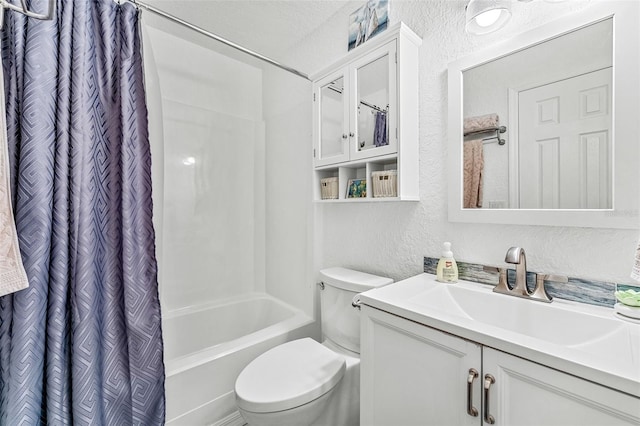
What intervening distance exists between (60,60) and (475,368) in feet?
5.28

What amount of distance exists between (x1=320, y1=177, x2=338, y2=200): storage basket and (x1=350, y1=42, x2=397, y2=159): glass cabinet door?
0.75 feet

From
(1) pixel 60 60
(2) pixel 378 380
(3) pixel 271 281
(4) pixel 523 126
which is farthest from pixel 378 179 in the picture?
(3) pixel 271 281

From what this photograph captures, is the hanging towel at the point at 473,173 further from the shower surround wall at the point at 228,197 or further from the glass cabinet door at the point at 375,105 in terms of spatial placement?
the shower surround wall at the point at 228,197

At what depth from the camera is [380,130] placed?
1.30m

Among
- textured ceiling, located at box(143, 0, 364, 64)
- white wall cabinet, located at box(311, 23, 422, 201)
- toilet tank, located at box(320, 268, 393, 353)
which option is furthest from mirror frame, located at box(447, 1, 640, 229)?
textured ceiling, located at box(143, 0, 364, 64)

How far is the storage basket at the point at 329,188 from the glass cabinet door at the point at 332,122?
0.10 metres

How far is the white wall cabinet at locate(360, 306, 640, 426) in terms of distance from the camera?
1.86ft

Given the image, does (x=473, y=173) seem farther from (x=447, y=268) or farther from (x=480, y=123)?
(x=447, y=268)

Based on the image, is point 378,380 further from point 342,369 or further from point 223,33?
point 223,33

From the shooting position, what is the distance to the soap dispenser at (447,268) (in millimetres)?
1118

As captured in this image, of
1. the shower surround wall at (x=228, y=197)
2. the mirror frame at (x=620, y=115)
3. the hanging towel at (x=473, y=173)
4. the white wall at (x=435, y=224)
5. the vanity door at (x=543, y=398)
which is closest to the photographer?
the vanity door at (x=543, y=398)

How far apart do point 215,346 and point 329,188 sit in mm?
1125

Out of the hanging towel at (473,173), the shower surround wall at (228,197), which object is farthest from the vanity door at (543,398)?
the shower surround wall at (228,197)

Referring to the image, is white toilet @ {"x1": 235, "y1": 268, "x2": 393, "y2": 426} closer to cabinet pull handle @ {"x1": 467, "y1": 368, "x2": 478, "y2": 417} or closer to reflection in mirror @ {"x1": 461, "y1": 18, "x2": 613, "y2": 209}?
→ cabinet pull handle @ {"x1": 467, "y1": 368, "x2": 478, "y2": 417}
